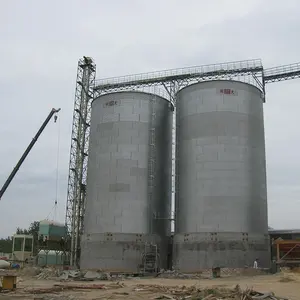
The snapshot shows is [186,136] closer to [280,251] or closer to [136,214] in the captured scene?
[136,214]

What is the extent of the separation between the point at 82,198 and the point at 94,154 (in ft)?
37.6

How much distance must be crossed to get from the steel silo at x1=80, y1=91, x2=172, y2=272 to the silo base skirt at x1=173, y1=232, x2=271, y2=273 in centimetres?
377

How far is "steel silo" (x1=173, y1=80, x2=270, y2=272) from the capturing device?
39500 mm

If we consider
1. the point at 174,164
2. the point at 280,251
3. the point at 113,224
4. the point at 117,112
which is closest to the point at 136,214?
the point at 113,224

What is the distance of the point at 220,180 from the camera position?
132ft

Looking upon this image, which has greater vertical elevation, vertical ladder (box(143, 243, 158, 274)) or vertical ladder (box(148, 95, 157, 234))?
vertical ladder (box(148, 95, 157, 234))

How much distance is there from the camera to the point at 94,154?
151 ft

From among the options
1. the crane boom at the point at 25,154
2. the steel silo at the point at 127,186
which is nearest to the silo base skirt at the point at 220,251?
the steel silo at the point at 127,186

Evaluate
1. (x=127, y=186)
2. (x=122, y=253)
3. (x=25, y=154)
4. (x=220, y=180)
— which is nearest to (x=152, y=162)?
(x=127, y=186)

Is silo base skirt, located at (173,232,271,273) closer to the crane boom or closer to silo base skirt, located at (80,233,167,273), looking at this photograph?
silo base skirt, located at (80,233,167,273)

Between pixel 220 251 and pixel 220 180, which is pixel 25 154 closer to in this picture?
pixel 220 180

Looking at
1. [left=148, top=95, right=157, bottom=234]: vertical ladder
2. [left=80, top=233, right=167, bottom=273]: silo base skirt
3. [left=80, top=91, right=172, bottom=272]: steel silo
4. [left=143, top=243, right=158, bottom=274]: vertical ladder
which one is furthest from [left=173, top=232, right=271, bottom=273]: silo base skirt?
[left=148, top=95, right=157, bottom=234]: vertical ladder

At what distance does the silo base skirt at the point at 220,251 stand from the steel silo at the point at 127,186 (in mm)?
3767

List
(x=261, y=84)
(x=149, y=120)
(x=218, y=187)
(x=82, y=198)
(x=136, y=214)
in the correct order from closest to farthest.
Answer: (x=218, y=187)
(x=136, y=214)
(x=149, y=120)
(x=261, y=84)
(x=82, y=198)
